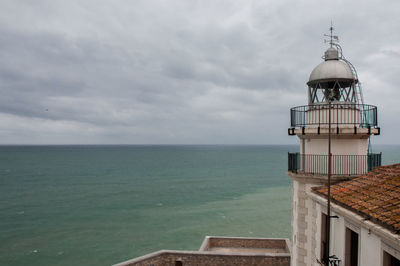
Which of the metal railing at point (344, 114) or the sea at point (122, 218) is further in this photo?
the sea at point (122, 218)

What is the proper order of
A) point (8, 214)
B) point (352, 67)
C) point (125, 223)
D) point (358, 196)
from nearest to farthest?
point (358, 196), point (352, 67), point (125, 223), point (8, 214)

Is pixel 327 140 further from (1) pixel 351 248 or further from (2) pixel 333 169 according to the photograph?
(1) pixel 351 248

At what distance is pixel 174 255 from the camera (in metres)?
18.5

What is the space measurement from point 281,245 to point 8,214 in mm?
44854

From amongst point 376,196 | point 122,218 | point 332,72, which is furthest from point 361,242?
point 122,218

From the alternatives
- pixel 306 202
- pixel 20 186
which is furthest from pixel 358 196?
pixel 20 186

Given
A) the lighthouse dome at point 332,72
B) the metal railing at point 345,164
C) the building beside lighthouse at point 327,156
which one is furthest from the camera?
the lighthouse dome at point 332,72

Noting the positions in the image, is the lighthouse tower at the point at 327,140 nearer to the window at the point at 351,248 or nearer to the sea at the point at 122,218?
the window at the point at 351,248

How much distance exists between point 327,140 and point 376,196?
12.4 feet

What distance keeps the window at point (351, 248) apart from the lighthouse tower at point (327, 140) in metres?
2.71

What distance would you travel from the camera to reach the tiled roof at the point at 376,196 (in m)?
6.13

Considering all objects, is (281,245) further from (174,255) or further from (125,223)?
(125,223)

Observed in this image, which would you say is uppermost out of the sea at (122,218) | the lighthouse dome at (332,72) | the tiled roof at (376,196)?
the lighthouse dome at (332,72)

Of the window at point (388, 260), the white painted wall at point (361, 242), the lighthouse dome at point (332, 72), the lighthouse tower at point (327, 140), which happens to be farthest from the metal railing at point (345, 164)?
the window at point (388, 260)
